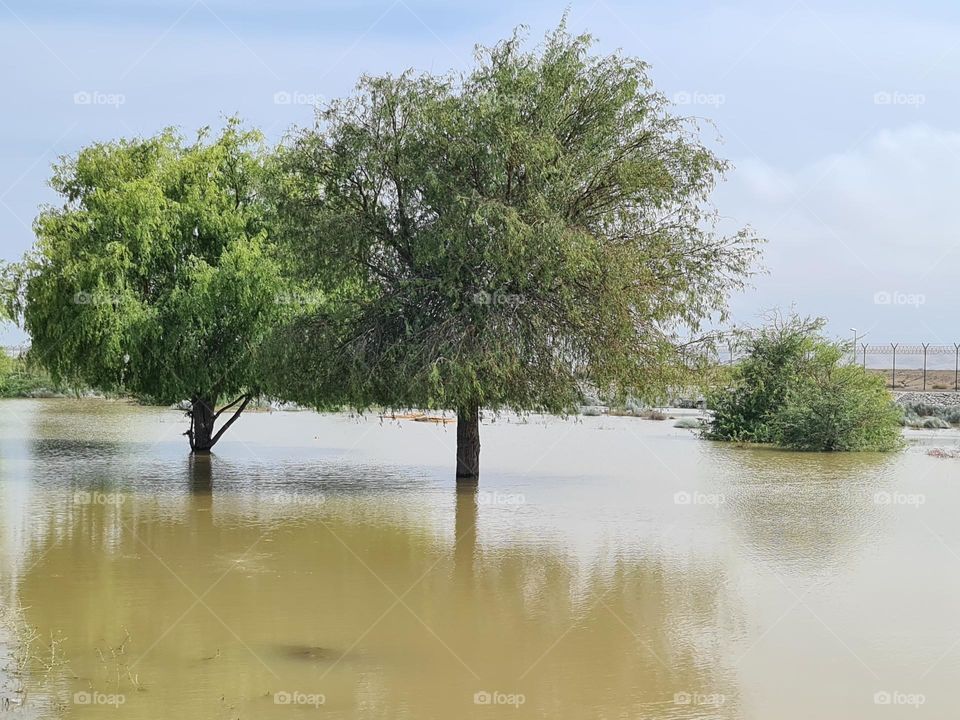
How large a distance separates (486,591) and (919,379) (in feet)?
226

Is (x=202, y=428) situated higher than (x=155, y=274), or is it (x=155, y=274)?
(x=155, y=274)

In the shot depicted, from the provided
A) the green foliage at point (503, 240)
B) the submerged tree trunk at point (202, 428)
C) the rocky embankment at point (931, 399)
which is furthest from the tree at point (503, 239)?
the rocky embankment at point (931, 399)

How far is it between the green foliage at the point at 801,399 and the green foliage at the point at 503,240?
36.7 feet

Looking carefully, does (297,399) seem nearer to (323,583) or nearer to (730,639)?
(323,583)

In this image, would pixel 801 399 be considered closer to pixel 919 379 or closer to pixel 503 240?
pixel 503 240

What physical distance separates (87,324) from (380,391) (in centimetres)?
789

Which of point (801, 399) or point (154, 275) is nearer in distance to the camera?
point (154, 275)

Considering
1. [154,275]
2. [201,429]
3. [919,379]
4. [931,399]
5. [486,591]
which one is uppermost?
[154,275]

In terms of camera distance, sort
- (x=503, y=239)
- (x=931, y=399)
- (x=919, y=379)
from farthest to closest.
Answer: (x=919, y=379) → (x=931, y=399) → (x=503, y=239)

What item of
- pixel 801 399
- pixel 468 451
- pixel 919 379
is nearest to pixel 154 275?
pixel 468 451

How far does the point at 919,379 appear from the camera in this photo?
73.6 meters

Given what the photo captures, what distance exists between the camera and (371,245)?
2109 cm

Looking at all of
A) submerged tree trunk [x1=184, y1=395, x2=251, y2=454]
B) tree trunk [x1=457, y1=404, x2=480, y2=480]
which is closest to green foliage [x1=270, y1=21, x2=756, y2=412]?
tree trunk [x1=457, y1=404, x2=480, y2=480]

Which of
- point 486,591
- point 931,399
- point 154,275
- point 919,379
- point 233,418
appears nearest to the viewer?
point 486,591
